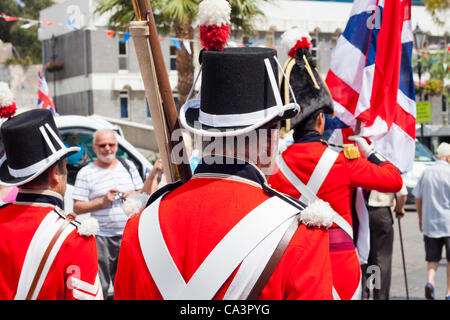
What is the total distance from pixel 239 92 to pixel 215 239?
0.48 m

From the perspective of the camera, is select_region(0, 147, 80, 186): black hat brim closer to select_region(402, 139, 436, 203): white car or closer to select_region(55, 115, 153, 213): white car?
select_region(55, 115, 153, 213): white car

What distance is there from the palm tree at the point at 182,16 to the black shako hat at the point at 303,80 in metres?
9.61

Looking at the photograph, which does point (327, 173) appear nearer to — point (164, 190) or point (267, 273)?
point (164, 190)

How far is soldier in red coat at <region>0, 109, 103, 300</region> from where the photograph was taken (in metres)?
2.96

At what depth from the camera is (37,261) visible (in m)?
2.96

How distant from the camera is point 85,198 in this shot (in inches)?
251

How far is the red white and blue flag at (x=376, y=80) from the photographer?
16.5 feet

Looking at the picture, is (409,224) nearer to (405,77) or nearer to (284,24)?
(405,77)

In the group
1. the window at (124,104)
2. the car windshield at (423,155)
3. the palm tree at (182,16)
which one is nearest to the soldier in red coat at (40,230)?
the palm tree at (182,16)

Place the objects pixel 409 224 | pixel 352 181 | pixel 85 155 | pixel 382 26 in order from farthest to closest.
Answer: pixel 409 224 < pixel 85 155 < pixel 382 26 < pixel 352 181

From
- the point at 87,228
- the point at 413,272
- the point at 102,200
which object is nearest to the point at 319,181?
the point at 87,228

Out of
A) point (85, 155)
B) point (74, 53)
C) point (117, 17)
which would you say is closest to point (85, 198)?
point (85, 155)

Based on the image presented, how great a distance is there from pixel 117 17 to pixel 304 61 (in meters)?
11.6

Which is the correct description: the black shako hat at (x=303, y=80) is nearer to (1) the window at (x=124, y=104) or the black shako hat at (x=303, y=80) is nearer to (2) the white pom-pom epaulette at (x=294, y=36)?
(2) the white pom-pom epaulette at (x=294, y=36)
